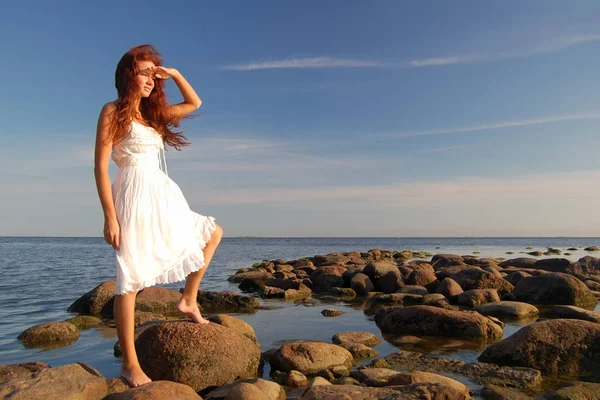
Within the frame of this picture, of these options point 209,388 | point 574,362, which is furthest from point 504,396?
point 209,388

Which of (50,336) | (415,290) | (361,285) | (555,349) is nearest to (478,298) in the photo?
(415,290)

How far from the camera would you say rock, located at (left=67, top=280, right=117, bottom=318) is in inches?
406

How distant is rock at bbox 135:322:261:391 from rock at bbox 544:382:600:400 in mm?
3104

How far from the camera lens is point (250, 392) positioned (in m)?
4.27

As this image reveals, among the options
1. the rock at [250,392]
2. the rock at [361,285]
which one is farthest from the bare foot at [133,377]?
the rock at [361,285]

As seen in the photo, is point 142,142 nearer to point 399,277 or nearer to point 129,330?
point 129,330

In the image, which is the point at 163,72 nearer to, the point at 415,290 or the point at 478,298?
the point at 478,298

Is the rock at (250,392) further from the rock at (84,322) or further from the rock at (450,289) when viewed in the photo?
the rock at (450,289)

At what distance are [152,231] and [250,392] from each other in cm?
167

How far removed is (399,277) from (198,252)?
10.2 meters

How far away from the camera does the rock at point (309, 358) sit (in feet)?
18.3

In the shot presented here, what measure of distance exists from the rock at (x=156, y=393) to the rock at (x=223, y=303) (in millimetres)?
6311

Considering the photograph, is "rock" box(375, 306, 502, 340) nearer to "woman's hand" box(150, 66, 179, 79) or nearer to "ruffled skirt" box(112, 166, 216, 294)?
"ruffled skirt" box(112, 166, 216, 294)

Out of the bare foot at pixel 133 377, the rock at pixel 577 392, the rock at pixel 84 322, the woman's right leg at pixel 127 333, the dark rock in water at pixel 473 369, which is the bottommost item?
the rock at pixel 84 322
